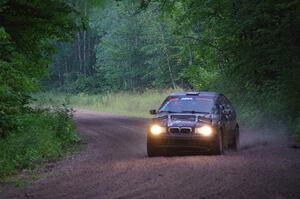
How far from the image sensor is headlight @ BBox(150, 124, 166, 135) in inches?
639

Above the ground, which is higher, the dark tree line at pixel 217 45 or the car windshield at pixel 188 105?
the dark tree line at pixel 217 45

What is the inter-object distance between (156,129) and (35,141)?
343cm

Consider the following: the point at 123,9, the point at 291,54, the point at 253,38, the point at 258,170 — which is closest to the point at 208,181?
the point at 258,170

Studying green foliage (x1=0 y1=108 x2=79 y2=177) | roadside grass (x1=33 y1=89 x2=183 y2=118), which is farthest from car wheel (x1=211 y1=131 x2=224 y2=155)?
roadside grass (x1=33 y1=89 x2=183 y2=118)

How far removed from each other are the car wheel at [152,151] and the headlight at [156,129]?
1.15ft

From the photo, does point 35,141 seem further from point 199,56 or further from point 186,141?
point 199,56

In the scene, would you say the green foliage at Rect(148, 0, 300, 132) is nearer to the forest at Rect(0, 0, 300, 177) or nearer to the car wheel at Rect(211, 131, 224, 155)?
the forest at Rect(0, 0, 300, 177)

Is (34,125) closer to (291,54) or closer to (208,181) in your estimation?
(208,181)

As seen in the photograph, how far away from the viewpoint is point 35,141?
56.1ft

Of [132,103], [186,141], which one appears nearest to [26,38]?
[186,141]

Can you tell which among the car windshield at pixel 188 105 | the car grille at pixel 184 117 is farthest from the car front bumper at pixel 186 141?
the car windshield at pixel 188 105

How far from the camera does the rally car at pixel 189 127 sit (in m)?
15.9

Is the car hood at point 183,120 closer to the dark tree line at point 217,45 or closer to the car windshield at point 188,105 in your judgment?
the car windshield at point 188,105

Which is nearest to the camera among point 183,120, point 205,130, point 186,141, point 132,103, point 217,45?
point 186,141
